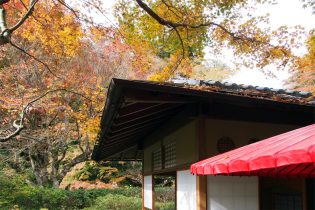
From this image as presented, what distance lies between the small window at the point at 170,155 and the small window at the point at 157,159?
2.15 feet

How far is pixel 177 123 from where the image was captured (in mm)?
6254

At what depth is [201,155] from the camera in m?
4.98

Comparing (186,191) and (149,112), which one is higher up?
(149,112)

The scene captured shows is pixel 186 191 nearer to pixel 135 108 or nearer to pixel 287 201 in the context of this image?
pixel 287 201

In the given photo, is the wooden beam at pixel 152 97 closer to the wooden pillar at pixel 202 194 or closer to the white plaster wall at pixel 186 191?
the wooden pillar at pixel 202 194

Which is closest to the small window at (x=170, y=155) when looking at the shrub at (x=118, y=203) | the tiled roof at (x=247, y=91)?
the tiled roof at (x=247, y=91)

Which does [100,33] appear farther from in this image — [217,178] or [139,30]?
[217,178]

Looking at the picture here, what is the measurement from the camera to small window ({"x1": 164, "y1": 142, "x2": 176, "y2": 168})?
674 cm

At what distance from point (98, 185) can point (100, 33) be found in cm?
1161

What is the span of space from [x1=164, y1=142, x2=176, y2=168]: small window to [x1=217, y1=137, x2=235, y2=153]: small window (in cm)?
161

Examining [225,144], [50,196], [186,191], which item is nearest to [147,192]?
[186,191]

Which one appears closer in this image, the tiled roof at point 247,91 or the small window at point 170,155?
the tiled roof at point 247,91

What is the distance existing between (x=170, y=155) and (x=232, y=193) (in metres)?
2.28

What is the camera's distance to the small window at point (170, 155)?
674 cm
